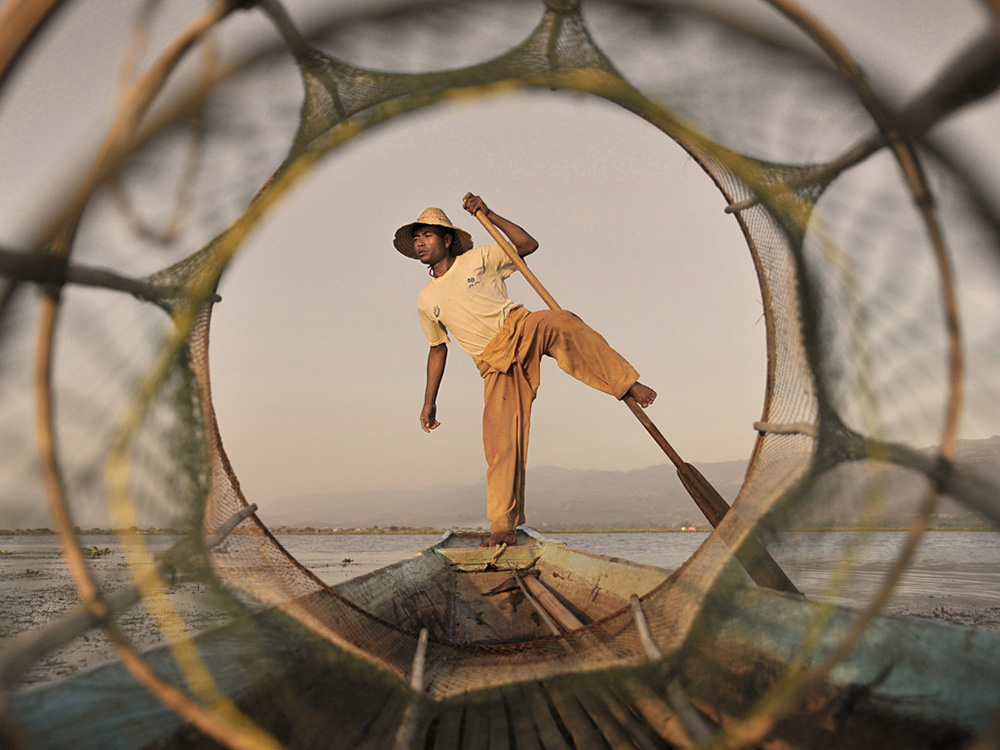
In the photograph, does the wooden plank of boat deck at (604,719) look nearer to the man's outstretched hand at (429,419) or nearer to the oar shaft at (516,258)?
the oar shaft at (516,258)

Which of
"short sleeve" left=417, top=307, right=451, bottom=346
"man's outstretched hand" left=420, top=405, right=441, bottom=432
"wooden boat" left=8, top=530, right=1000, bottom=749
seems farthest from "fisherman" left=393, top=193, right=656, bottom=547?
"wooden boat" left=8, top=530, right=1000, bottom=749

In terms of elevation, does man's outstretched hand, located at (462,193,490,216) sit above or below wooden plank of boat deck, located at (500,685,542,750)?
above

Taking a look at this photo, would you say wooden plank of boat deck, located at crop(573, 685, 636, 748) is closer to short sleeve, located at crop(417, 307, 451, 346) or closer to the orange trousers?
the orange trousers

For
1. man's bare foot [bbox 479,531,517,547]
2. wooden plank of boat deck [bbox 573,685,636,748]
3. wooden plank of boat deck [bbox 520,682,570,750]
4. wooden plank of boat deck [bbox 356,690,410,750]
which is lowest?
wooden plank of boat deck [bbox 356,690,410,750]

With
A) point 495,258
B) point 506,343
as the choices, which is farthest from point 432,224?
point 506,343

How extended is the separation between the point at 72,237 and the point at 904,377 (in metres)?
1.56

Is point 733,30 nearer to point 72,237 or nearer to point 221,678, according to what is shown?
point 72,237

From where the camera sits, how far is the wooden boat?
1031mm

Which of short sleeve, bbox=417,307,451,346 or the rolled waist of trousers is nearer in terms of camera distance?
the rolled waist of trousers

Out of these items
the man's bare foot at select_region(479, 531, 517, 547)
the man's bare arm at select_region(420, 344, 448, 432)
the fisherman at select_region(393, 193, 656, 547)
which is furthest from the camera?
the man's bare arm at select_region(420, 344, 448, 432)

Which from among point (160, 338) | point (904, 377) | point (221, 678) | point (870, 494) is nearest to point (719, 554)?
point (870, 494)

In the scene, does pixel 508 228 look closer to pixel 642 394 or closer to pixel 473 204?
pixel 473 204

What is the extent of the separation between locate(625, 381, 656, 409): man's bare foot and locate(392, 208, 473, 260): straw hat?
1406mm

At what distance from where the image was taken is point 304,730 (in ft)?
4.46
